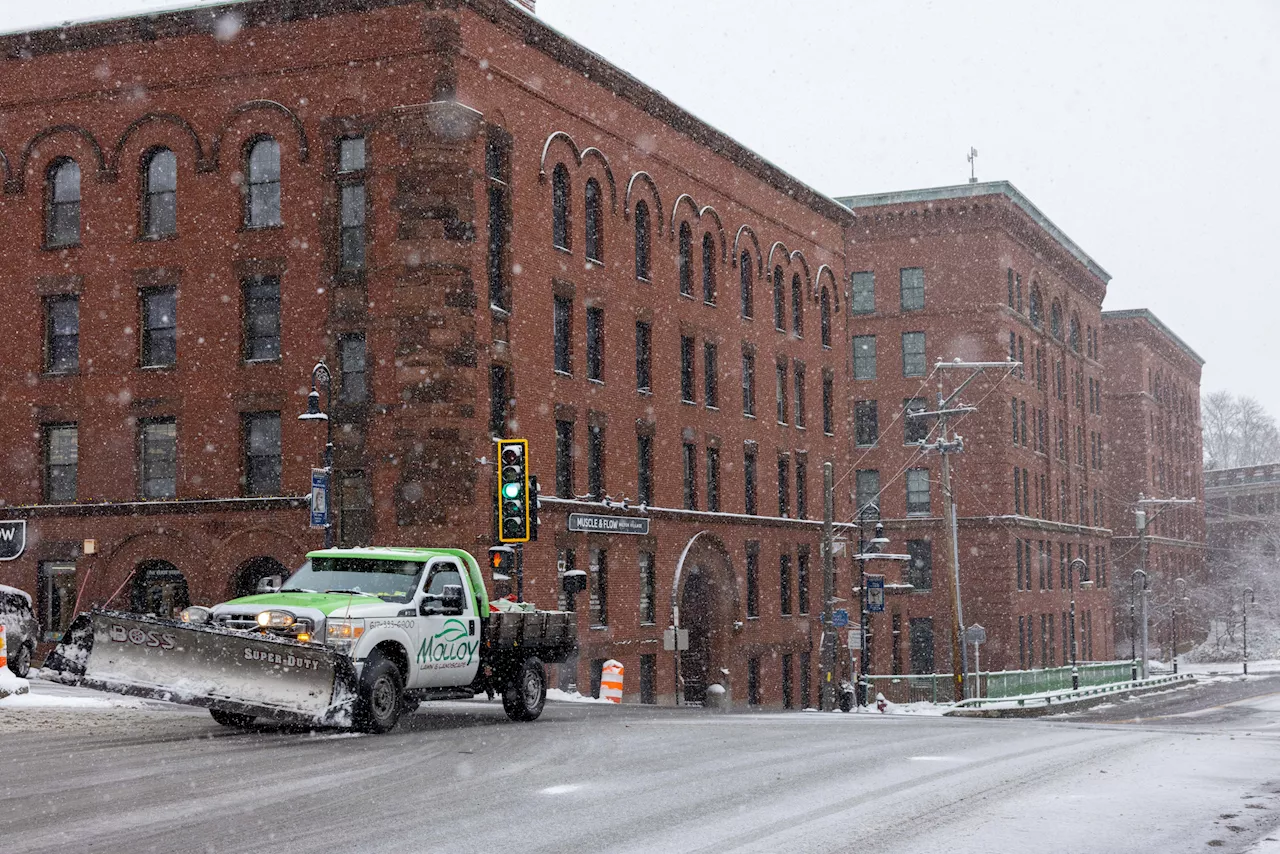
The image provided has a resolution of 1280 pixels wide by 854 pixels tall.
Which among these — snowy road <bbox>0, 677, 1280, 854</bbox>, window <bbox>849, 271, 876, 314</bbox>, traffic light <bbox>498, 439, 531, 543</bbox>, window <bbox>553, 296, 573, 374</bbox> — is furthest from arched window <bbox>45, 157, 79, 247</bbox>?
window <bbox>849, 271, 876, 314</bbox>

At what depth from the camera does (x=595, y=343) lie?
4309cm

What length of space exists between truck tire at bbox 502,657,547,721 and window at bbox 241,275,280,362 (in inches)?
685

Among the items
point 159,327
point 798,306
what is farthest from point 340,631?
point 798,306

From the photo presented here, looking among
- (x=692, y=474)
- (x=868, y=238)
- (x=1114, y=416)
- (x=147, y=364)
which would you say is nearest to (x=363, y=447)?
(x=147, y=364)

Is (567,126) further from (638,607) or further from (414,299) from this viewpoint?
(638,607)

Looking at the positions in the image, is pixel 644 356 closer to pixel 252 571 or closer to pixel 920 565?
pixel 252 571

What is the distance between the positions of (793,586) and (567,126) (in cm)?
1974

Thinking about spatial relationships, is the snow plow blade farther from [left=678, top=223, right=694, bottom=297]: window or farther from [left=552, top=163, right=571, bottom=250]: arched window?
[left=678, top=223, right=694, bottom=297]: window

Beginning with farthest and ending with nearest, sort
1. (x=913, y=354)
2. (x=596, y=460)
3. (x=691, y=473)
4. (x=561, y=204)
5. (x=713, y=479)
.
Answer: (x=913, y=354) < (x=713, y=479) < (x=691, y=473) < (x=596, y=460) < (x=561, y=204)

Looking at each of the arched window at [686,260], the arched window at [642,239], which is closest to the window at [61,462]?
the arched window at [642,239]

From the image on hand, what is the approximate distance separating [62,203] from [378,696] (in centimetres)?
2602

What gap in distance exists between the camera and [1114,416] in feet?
345

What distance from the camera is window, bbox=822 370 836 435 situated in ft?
194

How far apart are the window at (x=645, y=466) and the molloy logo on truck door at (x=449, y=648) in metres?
23.9
